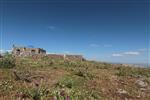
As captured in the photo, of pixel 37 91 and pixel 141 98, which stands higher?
pixel 37 91

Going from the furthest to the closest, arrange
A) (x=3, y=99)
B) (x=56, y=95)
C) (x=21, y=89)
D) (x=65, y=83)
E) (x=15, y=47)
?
(x=15, y=47)
(x=65, y=83)
(x=21, y=89)
(x=56, y=95)
(x=3, y=99)

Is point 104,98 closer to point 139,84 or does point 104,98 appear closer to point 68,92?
point 68,92

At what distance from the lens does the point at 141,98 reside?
9.25 metres

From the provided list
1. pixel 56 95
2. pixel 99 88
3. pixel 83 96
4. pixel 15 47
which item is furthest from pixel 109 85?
pixel 15 47

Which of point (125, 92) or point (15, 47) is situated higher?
point (15, 47)

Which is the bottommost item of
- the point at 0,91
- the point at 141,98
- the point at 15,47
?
the point at 141,98

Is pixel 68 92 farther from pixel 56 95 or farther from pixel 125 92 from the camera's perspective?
pixel 125 92

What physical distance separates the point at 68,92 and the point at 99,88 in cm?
276

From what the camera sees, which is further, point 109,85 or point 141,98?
point 109,85

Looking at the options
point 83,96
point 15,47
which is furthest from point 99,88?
point 15,47

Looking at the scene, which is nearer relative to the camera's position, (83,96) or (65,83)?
(83,96)

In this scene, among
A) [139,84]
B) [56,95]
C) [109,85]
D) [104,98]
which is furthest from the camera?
[139,84]

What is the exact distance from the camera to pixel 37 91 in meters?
6.83

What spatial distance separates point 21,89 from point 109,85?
5038 millimetres
